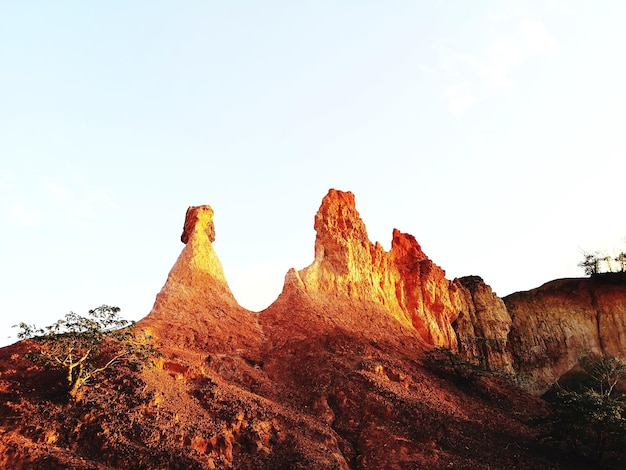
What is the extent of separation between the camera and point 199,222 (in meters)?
35.1

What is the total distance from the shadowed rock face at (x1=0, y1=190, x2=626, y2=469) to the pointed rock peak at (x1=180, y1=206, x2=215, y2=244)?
11cm

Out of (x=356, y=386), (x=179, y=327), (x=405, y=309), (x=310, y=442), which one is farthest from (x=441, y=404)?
(x=405, y=309)

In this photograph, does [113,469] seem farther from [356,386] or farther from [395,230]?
[395,230]

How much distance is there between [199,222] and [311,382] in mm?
15968

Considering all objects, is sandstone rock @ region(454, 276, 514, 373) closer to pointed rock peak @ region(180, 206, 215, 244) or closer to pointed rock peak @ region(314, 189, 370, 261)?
pointed rock peak @ region(314, 189, 370, 261)

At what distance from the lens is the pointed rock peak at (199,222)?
3506cm

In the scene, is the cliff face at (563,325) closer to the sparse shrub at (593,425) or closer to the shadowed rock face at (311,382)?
the shadowed rock face at (311,382)

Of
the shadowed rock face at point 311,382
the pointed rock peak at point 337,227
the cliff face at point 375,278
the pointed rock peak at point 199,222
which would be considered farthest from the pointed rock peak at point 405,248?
the pointed rock peak at point 199,222

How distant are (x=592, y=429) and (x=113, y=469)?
19662 millimetres

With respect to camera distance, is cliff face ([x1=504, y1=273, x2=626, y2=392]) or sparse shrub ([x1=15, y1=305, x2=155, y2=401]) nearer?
sparse shrub ([x1=15, y1=305, x2=155, y2=401])

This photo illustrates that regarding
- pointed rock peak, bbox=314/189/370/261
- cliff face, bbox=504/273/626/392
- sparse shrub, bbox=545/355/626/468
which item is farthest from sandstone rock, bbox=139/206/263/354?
cliff face, bbox=504/273/626/392

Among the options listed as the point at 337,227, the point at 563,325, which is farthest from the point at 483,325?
the point at 337,227

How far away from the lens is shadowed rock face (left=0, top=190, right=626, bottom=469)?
16.8 m

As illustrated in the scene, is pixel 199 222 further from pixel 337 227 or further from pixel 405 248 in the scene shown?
pixel 405 248
